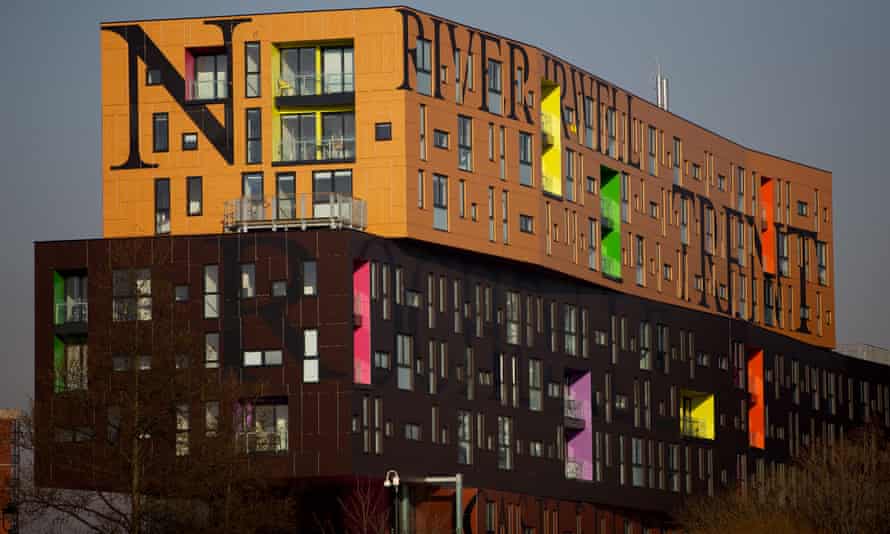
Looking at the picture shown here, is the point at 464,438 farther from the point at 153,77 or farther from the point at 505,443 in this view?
the point at 153,77

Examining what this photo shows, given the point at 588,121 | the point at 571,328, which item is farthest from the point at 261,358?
the point at 588,121

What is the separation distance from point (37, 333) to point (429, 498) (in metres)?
18.1

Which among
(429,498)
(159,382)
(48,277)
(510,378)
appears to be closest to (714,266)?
(510,378)

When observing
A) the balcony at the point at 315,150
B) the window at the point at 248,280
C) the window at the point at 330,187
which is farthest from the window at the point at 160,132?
the window at the point at 248,280

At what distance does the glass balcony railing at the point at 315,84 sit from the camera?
99.2 metres

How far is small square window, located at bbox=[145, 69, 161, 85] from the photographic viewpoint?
9962 centimetres

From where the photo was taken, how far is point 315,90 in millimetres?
99375

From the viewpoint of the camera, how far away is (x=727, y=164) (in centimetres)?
12925

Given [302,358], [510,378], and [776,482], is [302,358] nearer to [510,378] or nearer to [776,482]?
[510,378]

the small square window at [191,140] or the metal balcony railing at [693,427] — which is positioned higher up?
the small square window at [191,140]

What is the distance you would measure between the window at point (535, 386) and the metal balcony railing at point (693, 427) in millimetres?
15207

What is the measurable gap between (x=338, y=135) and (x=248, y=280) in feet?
27.9

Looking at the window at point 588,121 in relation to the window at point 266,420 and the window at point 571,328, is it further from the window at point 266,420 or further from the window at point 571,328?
the window at point 266,420

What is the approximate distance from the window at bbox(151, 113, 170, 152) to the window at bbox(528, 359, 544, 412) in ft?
66.5
